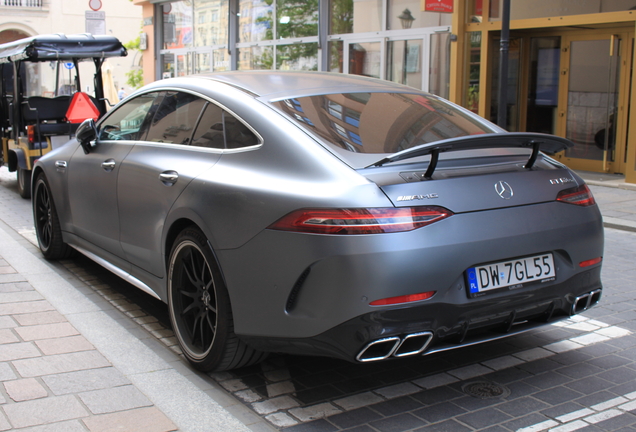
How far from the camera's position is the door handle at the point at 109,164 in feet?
15.3

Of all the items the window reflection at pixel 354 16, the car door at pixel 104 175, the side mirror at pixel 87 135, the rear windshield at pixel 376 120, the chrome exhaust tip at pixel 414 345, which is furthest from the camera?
the window reflection at pixel 354 16

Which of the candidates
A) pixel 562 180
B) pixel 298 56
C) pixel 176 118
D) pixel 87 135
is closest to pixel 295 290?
pixel 562 180

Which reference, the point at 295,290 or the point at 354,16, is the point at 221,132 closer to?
the point at 295,290

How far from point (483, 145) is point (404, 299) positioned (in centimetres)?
84

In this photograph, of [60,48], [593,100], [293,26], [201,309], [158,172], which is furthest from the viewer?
[293,26]

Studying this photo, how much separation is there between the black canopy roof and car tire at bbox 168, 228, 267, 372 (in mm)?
7752

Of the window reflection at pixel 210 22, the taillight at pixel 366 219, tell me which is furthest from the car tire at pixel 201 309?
the window reflection at pixel 210 22

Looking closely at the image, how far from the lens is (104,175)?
478 centimetres

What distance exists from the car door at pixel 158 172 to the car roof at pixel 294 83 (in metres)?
0.23

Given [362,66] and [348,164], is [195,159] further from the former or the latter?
[362,66]

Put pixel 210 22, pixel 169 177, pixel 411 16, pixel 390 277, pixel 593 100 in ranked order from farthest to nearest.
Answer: pixel 210 22, pixel 411 16, pixel 593 100, pixel 169 177, pixel 390 277

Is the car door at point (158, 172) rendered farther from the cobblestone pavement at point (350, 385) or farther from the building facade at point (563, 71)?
the building facade at point (563, 71)

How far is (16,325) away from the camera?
175 inches

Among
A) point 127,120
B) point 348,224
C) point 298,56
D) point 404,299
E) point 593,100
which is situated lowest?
point 404,299
